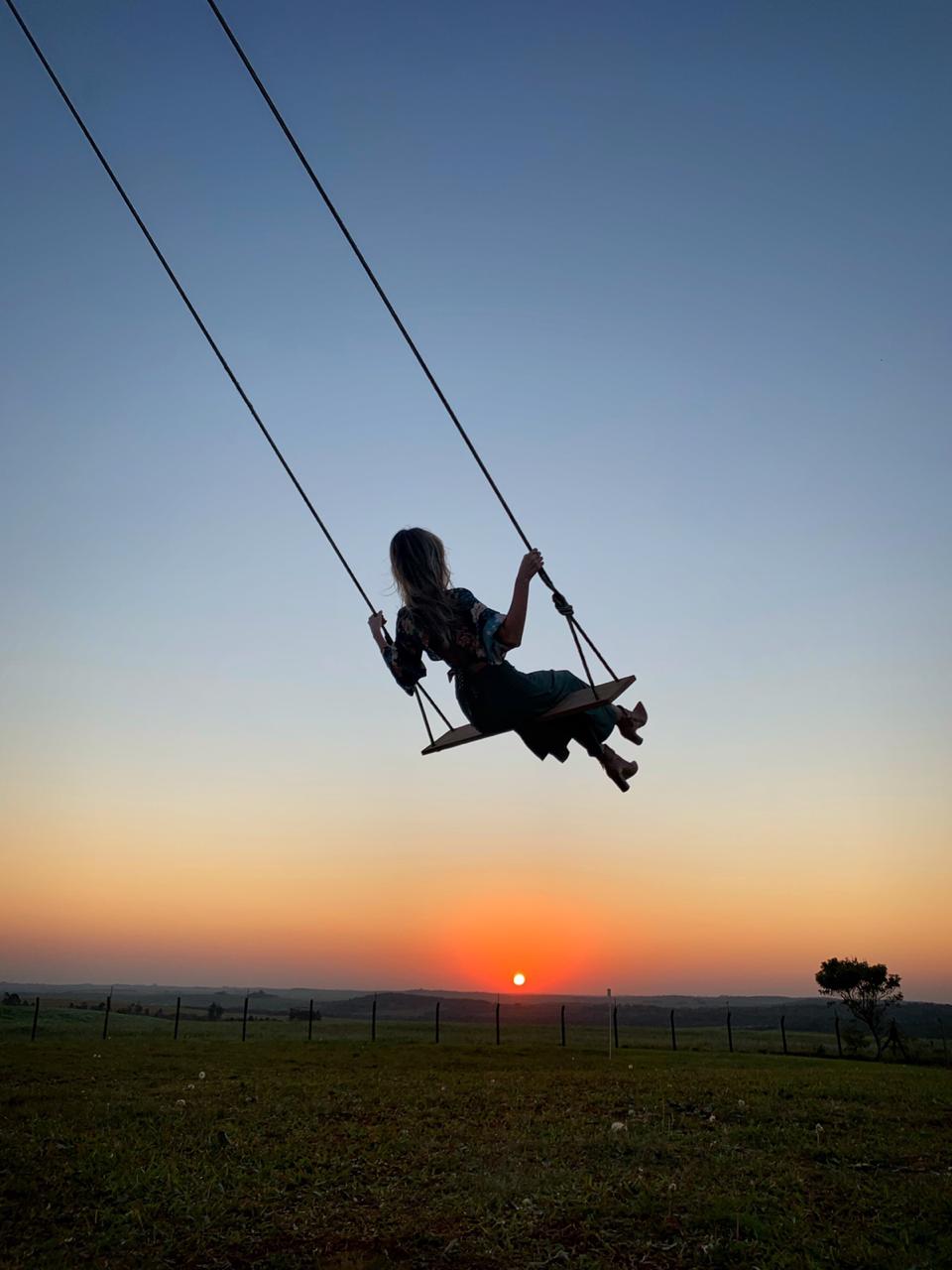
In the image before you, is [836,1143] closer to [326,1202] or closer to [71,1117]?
[326,1202]

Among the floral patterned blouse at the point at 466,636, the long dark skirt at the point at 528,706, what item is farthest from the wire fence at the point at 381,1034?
the floral patterned blouse at the point at 466,636

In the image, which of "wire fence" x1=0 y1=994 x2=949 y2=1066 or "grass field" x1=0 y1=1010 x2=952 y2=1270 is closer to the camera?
"grass field" x1=0 y1=1010 x2=952 y2=1270

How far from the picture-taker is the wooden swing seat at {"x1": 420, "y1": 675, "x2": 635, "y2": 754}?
5.96 meters

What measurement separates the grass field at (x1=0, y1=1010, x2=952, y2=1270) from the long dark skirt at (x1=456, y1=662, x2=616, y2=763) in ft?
11.1

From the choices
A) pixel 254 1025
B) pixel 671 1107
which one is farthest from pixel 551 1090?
pixel 254 1025

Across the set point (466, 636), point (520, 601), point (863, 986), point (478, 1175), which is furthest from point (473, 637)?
point (863, 986)

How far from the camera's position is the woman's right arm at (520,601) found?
5.84 meters

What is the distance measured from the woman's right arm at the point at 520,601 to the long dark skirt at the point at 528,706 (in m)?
0.28

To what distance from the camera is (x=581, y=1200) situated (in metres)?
7.12

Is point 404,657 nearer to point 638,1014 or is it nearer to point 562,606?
point 562,606

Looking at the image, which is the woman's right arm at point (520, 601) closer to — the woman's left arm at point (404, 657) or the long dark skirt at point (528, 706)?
the long dark skirt at point (528, 706)

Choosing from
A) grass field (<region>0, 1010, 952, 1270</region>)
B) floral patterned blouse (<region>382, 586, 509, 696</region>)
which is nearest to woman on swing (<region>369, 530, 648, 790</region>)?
floral patterned blouse (<region>382, 586, 509, 696</region>)

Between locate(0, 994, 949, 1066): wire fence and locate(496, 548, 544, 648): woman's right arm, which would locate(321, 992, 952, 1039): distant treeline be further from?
locate(496, 548, 544, 648): woman's right arm

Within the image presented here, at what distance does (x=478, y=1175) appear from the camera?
7961 millimetres
